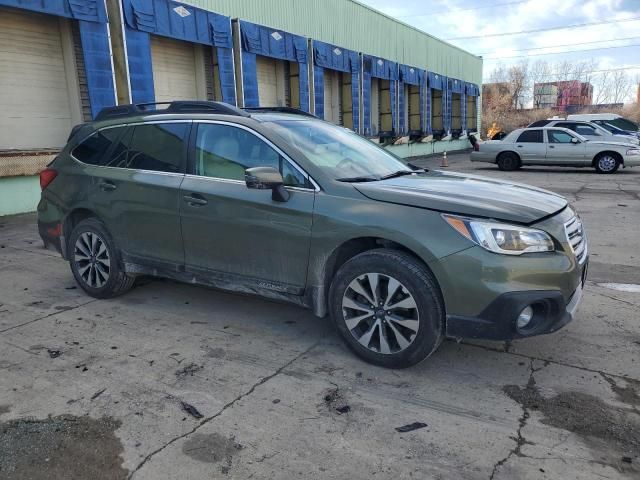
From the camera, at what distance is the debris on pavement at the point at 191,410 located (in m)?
3.06

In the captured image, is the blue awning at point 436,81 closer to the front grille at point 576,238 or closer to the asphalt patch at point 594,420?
the front grille at point 576,238

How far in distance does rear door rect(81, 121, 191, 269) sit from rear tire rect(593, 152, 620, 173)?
52.9 feet

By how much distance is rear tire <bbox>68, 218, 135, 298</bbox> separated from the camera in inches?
192

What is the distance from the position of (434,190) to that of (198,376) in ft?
6.69

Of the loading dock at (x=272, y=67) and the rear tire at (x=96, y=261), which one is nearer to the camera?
the rear tire at (x=96, y=261)

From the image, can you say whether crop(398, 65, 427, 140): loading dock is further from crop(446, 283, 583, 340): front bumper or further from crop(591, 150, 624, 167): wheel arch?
crop(446, 283, 583, 340): front bumper

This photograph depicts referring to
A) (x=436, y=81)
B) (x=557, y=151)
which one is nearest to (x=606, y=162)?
(x=557, y=151)

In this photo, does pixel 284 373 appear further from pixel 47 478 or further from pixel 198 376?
pixel 47 478

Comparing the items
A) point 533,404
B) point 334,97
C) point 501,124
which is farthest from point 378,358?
point 501,124

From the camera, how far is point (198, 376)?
354 centimetres

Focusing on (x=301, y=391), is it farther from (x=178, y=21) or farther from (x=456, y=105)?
(x=456, y=105)

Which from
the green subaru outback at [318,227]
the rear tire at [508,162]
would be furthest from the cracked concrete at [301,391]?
the rear tire at [508,162]

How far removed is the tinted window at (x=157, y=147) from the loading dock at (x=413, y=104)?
22762 millimetres

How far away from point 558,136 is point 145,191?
1620 cm
